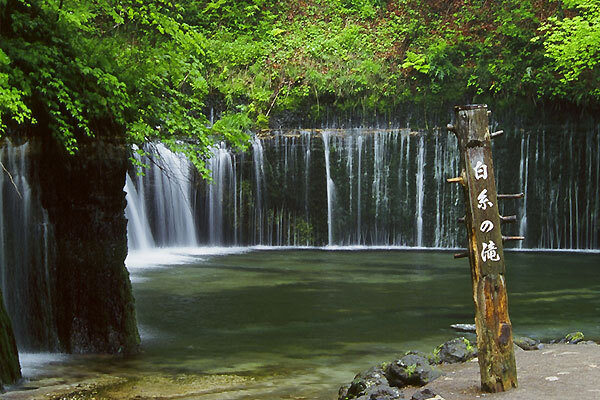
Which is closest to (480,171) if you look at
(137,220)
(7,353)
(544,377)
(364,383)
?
(544,377)

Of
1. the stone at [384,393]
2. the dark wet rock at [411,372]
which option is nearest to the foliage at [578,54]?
the dark wet rock at [411,372]

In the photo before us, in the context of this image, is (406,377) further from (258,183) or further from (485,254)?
(258,183)

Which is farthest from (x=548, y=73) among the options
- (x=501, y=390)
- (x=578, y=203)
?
(x=501, y=390)

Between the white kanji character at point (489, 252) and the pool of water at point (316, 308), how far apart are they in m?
2.52

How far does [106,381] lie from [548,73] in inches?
656

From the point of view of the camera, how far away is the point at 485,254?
6.97 metres

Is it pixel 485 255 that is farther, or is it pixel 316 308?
pixel 316 308

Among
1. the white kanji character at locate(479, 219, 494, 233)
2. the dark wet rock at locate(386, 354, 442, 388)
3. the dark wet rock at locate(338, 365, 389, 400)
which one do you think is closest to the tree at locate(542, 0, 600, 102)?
the dark wet rock at locate(386, 354, 442, 388)

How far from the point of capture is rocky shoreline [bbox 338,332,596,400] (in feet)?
24.6

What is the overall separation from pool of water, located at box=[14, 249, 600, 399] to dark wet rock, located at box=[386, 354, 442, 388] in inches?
30.7

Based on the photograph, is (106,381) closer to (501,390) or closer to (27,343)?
(27,343)

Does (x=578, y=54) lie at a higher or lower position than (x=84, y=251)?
higher

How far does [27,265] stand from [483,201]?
5.27 m

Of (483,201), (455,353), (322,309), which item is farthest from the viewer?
(322,309)
